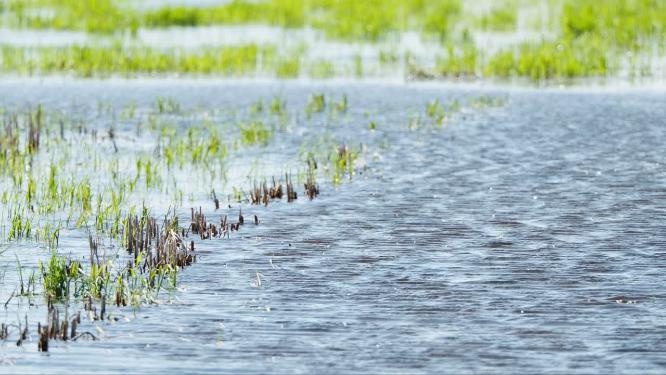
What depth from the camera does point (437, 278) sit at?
10391mm

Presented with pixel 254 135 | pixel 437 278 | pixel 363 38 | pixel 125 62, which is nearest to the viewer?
pixel 437 278

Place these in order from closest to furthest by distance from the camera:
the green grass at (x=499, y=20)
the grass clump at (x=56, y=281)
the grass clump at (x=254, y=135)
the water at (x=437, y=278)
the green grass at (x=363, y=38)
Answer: the water at (x=437, y=278), the grass clump at (x=56, y=281), the grass clump at (x=254, y=135), the green grass at (x=363, y=38), the green grass at (x=499, y=20)

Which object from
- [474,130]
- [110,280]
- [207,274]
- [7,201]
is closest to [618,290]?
[207,274]

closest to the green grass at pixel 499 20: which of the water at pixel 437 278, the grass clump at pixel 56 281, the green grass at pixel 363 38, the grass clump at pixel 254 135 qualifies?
the green grass at pixel 363 38

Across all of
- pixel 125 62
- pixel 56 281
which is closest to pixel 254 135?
pixel 56 281

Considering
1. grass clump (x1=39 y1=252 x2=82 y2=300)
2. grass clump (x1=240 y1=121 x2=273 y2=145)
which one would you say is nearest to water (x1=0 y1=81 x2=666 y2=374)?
grass clump (x1=39 y1=252 x2=82 y2=300)

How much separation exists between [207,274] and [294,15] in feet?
89.9

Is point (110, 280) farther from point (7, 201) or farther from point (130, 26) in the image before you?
point (130, 26)

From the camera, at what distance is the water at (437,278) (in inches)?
329

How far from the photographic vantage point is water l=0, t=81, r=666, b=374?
8.37 metres

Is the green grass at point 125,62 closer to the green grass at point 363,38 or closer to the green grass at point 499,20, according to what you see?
the green grass at point 363,38

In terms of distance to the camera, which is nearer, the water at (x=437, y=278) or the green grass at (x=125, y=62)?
the water at (x=437, y=278)

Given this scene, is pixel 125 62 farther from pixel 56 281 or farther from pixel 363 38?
pixel 56 281

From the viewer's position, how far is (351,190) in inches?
587
